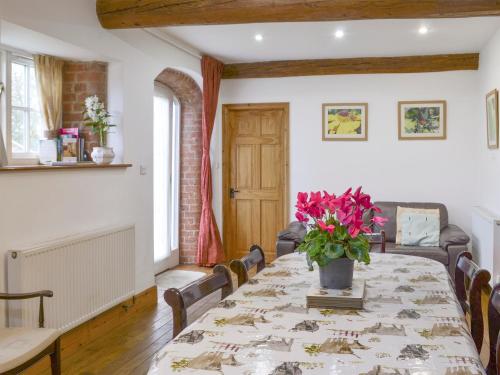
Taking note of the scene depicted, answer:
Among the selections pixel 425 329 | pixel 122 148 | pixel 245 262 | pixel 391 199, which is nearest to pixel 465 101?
pixel 391 199

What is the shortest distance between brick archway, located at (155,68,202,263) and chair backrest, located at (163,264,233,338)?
4.53 m

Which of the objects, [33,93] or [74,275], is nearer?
[74,275]

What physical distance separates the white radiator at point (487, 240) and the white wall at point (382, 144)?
592mm

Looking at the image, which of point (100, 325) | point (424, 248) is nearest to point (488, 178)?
point (424, 248)

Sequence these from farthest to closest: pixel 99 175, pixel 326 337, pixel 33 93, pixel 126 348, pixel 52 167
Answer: pixel 99 175 < pixel 33 93 < pixel 126 348 < pixel 52 167 < pixel 326 337

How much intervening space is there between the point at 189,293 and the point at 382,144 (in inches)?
197

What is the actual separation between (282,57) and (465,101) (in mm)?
2202

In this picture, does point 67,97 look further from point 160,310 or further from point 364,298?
point 364,298

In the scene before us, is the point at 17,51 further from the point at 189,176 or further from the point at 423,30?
the point at 423,30

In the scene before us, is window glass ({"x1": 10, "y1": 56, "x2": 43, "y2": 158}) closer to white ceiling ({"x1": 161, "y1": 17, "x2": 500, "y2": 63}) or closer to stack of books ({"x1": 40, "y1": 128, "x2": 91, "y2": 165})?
stack of books ({"x1": 40, "y1": 128, "x2": 91, "y2": 165})

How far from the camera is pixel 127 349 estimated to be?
381 centimetres

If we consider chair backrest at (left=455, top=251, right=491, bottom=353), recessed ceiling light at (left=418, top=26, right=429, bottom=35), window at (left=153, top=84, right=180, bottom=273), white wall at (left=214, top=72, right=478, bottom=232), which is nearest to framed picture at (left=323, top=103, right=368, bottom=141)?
white wall at (left=214, top=72, right=478, bottom=232)

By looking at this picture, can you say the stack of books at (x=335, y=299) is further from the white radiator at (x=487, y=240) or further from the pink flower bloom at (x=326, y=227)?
the white radiator at (x=487, y=240)

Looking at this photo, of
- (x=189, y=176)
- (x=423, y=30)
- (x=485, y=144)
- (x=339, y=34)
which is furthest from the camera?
(x=189, y=176)
